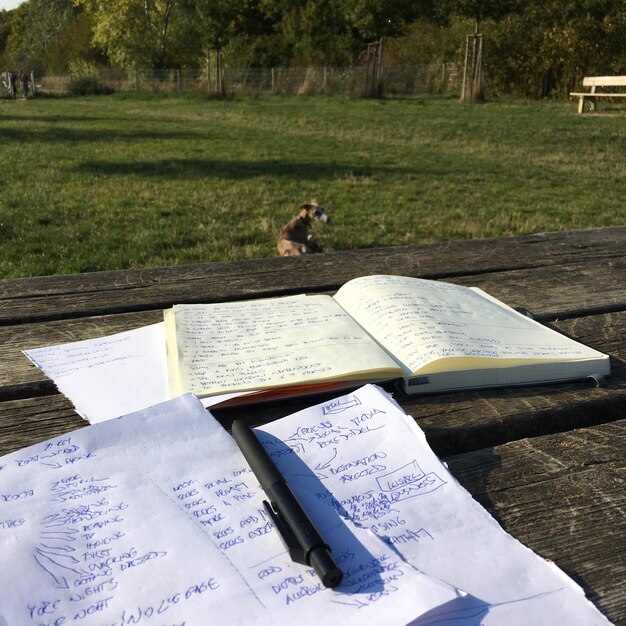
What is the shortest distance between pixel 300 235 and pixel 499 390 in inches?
145

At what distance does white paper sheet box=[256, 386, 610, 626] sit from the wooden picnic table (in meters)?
0.03

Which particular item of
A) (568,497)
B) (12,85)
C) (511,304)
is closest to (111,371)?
(568,497)

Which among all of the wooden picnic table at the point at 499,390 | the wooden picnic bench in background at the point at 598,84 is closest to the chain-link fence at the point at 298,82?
the wooden picnic bench in background at the point at 598,84

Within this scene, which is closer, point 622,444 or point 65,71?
point 622,444

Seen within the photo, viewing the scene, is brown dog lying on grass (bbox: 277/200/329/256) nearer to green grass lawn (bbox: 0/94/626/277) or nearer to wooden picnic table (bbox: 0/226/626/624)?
green grass lawn (bbox: 0/94/626/277)

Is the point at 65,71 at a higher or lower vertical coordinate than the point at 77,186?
higher

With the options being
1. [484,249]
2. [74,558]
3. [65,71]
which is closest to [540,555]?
[74,558]

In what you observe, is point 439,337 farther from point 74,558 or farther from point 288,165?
point 288,165

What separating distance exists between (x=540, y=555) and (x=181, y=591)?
332 mm

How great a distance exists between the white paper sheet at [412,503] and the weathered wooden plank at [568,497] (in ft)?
0.08

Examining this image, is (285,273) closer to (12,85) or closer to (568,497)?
(568,497)

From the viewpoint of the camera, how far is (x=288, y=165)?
8453 millimetres

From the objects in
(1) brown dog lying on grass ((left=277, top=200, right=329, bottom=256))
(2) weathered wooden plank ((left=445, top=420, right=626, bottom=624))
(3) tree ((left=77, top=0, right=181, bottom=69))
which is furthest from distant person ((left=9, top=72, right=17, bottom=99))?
(2) weathered wooden plank ((left=445, top=420, right=626, bottom=624))

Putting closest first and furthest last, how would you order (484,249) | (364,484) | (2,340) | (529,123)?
1. (364,484)
2. (2,340)
3. (484,249)
4. (529,123)
